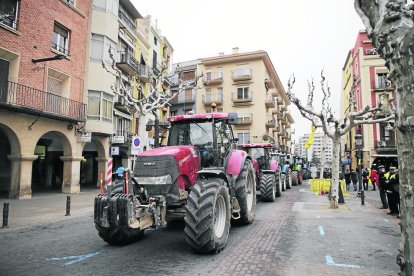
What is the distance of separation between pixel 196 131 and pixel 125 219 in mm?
2999

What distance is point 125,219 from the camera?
4543 millimetres

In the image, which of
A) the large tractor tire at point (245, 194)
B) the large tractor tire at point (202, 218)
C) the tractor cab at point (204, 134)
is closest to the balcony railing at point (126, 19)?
the tractor cab at point (204, 134)

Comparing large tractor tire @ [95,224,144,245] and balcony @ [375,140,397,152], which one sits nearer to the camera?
large tractor tire @ [95,224,144,245]

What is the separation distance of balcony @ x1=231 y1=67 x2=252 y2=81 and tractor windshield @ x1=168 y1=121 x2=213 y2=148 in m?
32.6

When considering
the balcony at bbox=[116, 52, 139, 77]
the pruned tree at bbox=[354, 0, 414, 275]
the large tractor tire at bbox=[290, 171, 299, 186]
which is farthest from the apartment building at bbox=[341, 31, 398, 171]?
the pruned tree at bbox=[354, 0, 414, 275]

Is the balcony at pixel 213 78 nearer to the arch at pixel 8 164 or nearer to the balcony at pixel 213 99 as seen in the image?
the balcony at pixel 213 99

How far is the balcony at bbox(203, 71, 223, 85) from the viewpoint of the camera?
40.0m

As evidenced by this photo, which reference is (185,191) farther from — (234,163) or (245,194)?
(234,163)

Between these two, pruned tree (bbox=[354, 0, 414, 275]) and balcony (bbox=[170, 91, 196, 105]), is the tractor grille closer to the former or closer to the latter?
pruned tree (bbox=[354, 0, 414, 275])

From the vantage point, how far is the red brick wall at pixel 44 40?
14.0m

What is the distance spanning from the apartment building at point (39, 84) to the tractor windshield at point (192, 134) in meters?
9.58

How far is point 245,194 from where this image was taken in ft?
23.1

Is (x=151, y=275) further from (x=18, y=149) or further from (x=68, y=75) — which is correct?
(x=68, y=75)

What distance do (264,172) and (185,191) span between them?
27.1ft
